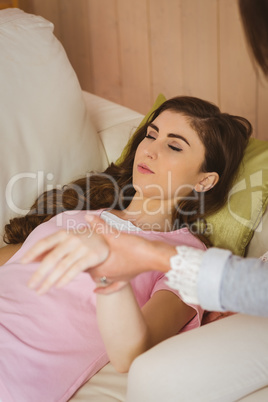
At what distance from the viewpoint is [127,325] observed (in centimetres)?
108

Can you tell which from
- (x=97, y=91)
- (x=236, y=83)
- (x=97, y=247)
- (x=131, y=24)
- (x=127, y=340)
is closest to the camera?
(x=97, y=247)

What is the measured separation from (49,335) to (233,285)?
53 centimetres

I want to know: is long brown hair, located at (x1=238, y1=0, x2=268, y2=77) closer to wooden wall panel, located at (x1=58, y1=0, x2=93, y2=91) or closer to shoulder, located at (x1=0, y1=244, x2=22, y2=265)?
shoulder, located at (x1=0, y1=244, x2=22, y2=265)

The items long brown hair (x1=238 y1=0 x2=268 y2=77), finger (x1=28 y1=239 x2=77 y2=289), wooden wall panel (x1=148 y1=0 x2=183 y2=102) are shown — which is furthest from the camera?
wooden wall panel (x1=148 y1=0 x2=183 y2=102)

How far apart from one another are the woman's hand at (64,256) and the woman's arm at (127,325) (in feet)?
0.49

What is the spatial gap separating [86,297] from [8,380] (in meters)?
0.28

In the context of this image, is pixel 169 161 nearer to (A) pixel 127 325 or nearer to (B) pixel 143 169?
(B) pixel 143 169

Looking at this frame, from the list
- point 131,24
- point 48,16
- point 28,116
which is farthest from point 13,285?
point 48,16

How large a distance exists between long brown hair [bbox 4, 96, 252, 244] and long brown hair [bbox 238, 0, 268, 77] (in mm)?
534

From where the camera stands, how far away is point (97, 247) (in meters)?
0.92

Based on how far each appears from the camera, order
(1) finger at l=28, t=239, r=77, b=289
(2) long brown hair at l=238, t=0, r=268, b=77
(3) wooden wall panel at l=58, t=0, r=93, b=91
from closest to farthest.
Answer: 1. (1) finger at l=28, t=239, r=77, b=289
2. (2) long brown hair at l=238, t=0, r=268, b=77
3. (3) wooden wall panel at l=58, t=0, r=93, b=91

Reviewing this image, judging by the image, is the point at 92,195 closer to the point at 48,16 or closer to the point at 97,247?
the point at 97,247

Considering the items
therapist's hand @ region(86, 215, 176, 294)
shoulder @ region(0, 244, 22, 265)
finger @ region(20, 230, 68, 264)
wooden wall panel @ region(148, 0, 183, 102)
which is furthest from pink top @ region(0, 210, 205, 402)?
wooden wall panel @ region(148, 0, 183, 102)

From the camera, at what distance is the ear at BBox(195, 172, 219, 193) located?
5.21ft
